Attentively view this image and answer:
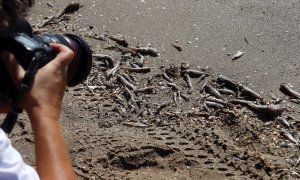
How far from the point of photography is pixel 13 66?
1741 mm

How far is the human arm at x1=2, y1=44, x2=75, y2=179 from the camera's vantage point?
1724 millimetres

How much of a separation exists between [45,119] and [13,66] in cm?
16

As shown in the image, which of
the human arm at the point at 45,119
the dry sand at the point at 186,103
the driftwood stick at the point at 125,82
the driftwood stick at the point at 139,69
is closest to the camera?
the human arm at the point at 45,119

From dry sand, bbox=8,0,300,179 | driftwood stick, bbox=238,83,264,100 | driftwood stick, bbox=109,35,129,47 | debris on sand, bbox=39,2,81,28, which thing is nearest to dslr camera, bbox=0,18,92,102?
dry sand, bbox=8,0,300,179

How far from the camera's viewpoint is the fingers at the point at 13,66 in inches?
68.4

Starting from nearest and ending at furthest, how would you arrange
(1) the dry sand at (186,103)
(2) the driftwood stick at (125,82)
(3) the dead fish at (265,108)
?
(1) the dry sand at (186,103) → (3) the dead fish at (265,108) → (2) the driftwood stick at (125,82)

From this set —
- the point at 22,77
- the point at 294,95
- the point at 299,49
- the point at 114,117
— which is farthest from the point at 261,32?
the point at 22,77

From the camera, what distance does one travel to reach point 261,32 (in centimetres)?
407

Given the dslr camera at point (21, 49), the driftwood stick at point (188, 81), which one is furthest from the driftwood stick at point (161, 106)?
the dslr camera at point (21, 49)

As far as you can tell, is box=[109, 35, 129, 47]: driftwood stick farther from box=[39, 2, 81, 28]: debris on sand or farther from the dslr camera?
the dslr camera

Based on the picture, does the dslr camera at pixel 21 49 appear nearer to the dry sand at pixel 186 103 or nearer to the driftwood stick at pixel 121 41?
the dry sand at pixel 186 103

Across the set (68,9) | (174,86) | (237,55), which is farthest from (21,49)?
(68,9)

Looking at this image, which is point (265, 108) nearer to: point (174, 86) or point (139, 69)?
point (174, 86)

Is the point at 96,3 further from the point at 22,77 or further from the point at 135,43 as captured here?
the point at 22,77
